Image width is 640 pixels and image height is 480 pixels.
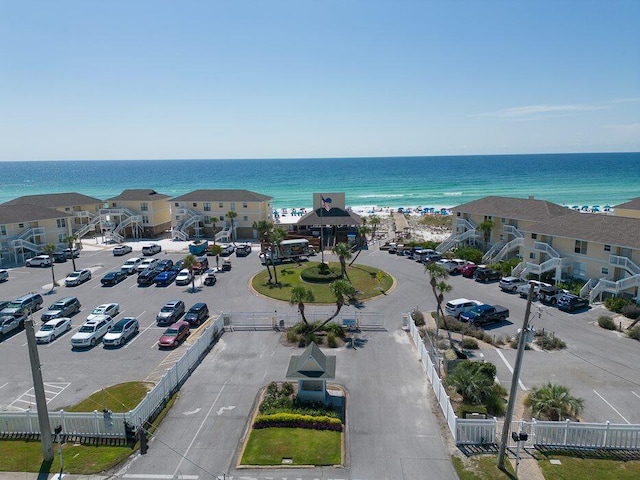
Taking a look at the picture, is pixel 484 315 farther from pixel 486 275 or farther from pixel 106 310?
pixel 106 310

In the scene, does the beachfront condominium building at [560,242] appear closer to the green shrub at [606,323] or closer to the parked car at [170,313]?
the green shrub at [606,323]

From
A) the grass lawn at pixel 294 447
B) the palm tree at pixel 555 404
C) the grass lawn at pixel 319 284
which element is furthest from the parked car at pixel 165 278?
the palm tree at pixel 555 404

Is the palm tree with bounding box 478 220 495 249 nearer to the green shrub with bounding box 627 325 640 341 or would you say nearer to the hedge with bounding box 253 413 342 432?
the green shrub with bounding box 627 325 640 341

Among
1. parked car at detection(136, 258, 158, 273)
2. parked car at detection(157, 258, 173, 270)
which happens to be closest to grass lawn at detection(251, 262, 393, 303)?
parked car at detection(157, 258, 173, 270)

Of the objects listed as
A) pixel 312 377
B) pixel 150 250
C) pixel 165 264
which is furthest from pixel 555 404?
pixel 150 250

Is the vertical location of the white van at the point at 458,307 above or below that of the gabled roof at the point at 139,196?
below

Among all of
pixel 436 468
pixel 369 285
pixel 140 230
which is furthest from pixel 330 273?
pixel 140 230
